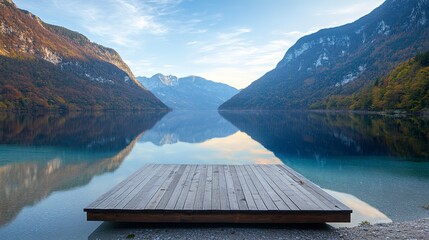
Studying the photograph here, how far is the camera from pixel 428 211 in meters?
10.0

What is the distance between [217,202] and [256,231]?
52.8 inches

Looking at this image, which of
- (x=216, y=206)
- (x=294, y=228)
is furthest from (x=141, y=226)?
(x=294, y=228)

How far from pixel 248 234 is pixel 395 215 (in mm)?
5667

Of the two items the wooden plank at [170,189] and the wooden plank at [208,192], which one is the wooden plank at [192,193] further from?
the wooden plank at [170,189]

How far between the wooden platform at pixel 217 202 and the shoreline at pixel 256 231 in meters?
0.29

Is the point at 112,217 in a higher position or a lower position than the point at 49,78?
lower

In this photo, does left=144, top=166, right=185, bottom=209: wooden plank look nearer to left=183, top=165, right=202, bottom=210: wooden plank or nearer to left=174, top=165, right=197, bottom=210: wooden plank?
left=174, top=165, right=197, bottom=210: wooden plank

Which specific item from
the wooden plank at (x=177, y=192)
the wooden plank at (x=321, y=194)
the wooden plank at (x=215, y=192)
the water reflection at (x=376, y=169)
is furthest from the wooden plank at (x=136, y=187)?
the water reflection at (x=376, y=169)

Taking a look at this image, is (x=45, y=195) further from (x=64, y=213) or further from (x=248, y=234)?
(x=248, y=234)

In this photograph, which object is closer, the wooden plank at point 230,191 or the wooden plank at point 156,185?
the wooden plank at point 230,191

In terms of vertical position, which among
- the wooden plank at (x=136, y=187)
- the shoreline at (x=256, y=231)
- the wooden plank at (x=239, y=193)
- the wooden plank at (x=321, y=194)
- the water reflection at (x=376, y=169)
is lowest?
the water reflection at (x=376, y=169)

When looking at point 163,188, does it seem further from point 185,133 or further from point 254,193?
point 185,133

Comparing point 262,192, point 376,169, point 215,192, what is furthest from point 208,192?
point 376,169

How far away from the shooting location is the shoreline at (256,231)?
7566mm
